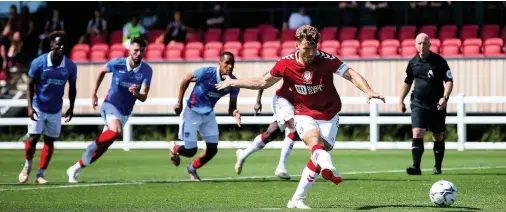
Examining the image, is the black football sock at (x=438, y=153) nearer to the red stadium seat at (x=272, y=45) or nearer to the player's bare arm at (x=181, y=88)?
the player's bare arm at (x=181, y=88)

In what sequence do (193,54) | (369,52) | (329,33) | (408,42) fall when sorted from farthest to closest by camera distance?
1. (193,54)
2. (329,33)
3. (369,52)
4. (408,42)

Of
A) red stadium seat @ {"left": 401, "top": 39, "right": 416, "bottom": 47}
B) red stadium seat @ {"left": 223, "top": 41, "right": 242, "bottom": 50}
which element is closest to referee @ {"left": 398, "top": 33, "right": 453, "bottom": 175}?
red stadium seat @ {"left": 401, "top": 39, "right": 416, "bottom": 47}

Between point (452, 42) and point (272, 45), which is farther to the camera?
point (272, 45)

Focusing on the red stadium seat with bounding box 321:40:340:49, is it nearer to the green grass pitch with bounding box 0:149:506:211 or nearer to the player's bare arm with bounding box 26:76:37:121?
the green grass pitch with bounding box 0:149:506:211

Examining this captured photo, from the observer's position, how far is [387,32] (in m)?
27.7

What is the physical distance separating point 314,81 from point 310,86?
8cm

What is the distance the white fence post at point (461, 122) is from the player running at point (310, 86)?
1231 cm

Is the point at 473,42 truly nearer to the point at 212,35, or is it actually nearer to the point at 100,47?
the point at 212,35

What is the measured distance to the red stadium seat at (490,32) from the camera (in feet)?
88.2

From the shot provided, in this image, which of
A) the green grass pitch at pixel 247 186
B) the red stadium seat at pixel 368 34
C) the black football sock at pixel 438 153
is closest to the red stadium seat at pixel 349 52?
the red stadium seat at pixel 368 34

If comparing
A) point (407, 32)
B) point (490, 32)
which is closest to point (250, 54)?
point (407, 32)

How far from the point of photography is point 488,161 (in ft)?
67.1

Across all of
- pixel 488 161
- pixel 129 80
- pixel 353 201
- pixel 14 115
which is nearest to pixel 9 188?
pixel 129 80

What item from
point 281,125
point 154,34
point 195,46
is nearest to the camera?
point 281,125
